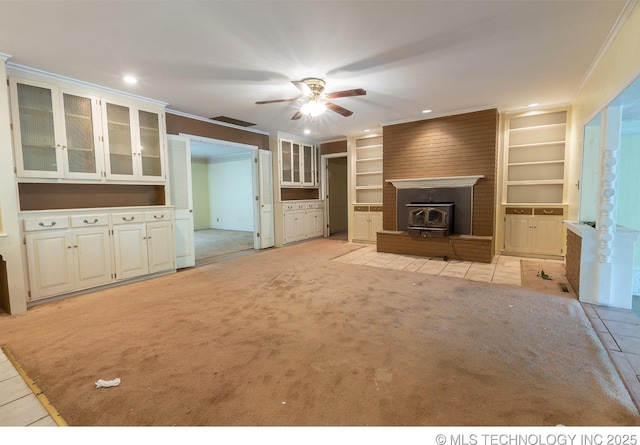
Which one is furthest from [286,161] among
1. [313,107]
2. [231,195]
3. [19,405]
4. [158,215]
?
[19,405]

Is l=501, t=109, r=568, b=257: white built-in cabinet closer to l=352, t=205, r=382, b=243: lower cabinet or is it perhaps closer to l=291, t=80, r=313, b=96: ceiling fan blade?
l=352, t=205, r=382, b=243: lower cabinet

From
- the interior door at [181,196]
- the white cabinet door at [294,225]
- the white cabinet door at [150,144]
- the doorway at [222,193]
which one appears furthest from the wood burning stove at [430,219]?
the doorway at [222,193]

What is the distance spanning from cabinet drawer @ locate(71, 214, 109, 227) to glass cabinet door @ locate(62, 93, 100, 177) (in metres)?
0.49

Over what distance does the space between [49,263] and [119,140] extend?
5.44 ft

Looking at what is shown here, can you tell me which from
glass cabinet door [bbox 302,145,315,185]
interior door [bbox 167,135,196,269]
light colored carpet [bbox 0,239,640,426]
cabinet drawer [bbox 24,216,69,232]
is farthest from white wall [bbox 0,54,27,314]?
glass cabinet door [bbox 302,145,315,185]

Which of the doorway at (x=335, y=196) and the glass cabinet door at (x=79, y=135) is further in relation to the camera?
the doorway at (x=335, y=196)

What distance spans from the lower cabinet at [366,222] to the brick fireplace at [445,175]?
2.38 feet

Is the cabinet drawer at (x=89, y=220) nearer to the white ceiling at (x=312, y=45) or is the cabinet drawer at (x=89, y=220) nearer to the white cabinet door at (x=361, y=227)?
the white ceiling at (x=312, y=45)

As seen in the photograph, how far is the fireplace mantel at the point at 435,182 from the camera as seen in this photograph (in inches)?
194

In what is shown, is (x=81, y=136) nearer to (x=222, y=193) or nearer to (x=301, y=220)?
(x=301, y=220)

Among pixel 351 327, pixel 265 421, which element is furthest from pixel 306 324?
pixel 265 421

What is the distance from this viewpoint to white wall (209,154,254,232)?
902 centimetres

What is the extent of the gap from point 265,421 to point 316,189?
660 cm

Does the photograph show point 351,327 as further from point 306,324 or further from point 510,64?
point 510,64
